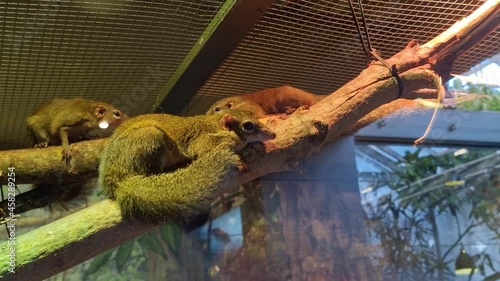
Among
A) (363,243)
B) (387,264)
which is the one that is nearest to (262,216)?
(363,243)

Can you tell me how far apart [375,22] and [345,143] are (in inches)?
36.2

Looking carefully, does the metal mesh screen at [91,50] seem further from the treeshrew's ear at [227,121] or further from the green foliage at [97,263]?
the green foliage at [97,263]

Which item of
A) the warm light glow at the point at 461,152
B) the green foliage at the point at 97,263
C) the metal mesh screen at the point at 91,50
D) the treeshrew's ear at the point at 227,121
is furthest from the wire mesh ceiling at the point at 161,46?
the warm light glow at the point at 461,152

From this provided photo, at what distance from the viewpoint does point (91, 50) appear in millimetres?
1535

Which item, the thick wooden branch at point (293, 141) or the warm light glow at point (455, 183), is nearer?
the thick wooden branch at point (293, 141)

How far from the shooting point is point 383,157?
268 cm

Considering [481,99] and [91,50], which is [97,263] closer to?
[91,50]

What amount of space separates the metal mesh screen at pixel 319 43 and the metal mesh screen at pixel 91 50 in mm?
196

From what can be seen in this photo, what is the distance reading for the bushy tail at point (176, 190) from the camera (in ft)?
3.64

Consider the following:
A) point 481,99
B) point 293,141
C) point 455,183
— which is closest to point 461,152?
point 455,183

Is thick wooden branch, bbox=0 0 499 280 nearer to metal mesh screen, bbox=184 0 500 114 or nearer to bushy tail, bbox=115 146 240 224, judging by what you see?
bushy tail, bbox=115 146 240 224

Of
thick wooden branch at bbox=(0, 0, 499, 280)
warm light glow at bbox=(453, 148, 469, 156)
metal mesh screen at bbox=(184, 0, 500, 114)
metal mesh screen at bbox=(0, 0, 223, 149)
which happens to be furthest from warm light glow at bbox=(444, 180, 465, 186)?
metal mesh screen at bbox=(0, 0, 223, 149)

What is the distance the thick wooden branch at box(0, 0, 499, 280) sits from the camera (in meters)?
1.06

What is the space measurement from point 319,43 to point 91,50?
2.34 ft
